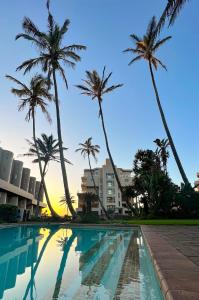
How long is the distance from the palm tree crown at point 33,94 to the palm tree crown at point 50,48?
5.79 meters

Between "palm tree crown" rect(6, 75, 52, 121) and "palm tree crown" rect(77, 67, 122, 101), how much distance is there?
4.24 meters

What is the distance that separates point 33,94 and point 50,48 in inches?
319

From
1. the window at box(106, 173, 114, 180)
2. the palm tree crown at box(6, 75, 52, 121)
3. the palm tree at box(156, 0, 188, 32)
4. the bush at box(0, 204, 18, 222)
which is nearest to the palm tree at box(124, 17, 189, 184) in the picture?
the palm tree crown at box(6, 75, 52, 121)

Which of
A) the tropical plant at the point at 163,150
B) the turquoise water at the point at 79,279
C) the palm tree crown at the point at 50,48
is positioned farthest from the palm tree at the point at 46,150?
the turquoise water at the point at 79,279

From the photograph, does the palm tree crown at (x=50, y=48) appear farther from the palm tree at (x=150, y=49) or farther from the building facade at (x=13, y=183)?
the building facade at (x=13, y=183)

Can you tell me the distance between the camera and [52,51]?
76.1ft

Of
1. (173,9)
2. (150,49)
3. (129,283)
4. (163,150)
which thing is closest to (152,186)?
(163,150)

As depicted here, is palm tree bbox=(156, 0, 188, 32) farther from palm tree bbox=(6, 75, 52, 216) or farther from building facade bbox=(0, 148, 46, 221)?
building facade bbox=(0, 148, 46, 221)

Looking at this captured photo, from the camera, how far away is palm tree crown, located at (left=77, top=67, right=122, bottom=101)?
30016 millimetres

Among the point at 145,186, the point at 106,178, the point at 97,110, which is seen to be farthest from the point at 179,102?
the point at 106,178

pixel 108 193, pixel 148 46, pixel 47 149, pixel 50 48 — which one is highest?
pixel 148 46

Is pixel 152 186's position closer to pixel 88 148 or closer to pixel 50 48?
pixel 88 148

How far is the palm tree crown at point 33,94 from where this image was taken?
2984 cm

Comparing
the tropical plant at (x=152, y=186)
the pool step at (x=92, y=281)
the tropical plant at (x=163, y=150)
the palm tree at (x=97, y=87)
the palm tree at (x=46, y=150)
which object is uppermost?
the palm tree at (x=97, y=87)
